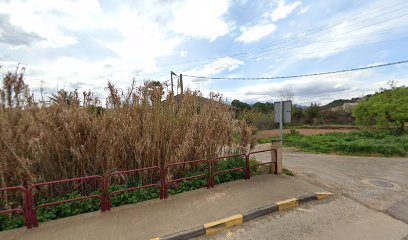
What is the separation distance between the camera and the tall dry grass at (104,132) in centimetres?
418

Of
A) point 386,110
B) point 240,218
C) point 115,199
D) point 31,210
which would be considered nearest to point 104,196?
point 115,199

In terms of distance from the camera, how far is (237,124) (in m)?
6.96

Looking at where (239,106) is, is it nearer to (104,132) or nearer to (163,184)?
(163,184)

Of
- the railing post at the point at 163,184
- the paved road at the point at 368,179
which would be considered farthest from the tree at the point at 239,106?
the railing post at the point at 163,184

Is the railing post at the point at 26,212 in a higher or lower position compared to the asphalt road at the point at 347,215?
higher

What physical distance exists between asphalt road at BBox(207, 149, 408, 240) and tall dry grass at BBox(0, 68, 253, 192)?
8.47 feet

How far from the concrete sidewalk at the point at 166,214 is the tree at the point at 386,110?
14.2 m

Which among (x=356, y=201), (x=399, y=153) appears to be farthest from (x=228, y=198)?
(x=399, y=153)

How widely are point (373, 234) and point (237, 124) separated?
416cm

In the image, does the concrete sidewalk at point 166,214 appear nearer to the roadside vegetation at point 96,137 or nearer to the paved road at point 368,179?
the roadside vegetation at point 96,137

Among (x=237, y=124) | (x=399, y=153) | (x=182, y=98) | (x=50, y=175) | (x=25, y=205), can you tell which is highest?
(x=182, y=98)

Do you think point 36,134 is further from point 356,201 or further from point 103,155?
point 356,201

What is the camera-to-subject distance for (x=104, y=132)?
4848 mm

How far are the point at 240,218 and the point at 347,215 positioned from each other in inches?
90.6
